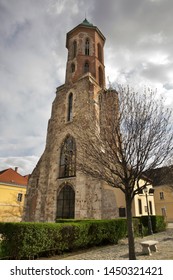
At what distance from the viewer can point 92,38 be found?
80.1 ft

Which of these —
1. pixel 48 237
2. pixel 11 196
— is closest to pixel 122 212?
pixel 48 237

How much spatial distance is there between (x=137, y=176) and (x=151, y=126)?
197 cm

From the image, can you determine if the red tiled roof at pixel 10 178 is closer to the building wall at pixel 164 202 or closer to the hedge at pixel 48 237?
the hedge at pixel 48 237

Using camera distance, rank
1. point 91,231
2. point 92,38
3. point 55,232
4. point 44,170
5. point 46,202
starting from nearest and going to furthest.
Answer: point 55,232 < point 91,231 < point 46,202 < point 44,170 < point 92,38

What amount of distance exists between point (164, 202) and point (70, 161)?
2160 cm

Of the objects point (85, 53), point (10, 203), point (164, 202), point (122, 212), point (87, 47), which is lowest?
point (122, 212)

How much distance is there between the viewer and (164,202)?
2984cm

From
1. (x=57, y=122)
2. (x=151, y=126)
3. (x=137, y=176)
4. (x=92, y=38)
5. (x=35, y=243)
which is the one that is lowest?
(x=35, y=243)

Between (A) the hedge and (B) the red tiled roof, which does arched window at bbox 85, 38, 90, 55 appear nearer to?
(B) the red tiled roof

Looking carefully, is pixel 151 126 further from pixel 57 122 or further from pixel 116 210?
pixel 57 122

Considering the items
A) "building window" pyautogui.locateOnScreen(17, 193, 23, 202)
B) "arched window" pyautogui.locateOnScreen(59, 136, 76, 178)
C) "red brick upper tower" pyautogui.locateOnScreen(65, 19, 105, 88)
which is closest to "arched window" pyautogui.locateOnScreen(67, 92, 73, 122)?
"arched window" pyautogui.locateOnScreen(59, 136, 76, 178)

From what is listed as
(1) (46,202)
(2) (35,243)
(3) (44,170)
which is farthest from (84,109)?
(2) (35,243)

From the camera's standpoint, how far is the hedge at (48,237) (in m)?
6.40

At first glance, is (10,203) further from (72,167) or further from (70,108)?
(70,108)
